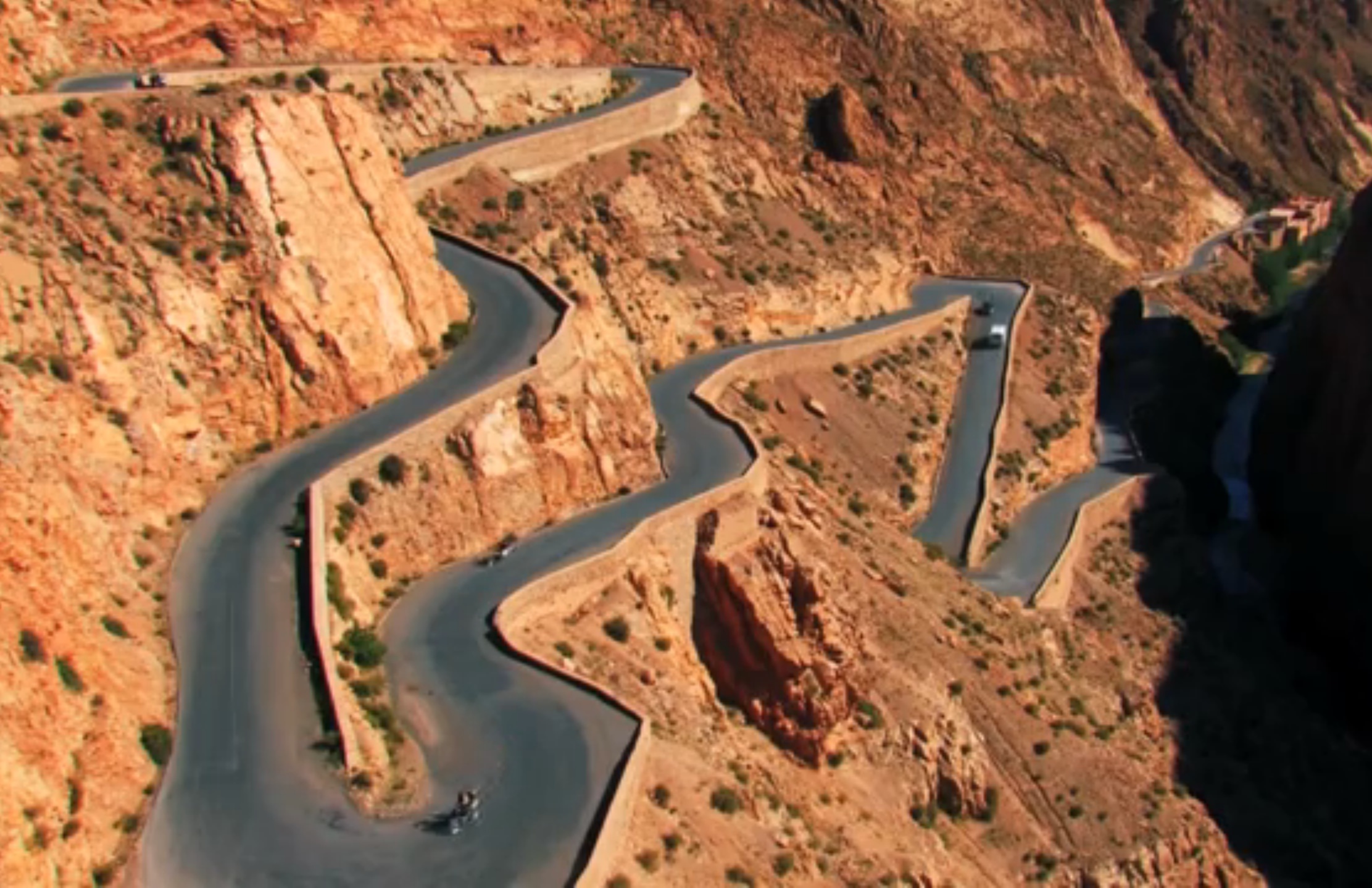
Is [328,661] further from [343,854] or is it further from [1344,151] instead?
[1344,151]

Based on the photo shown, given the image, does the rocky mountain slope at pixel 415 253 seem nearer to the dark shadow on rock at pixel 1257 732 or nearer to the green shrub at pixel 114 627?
the green shrub at pixel 114 627

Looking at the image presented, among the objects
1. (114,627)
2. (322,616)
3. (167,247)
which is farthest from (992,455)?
(114,627)

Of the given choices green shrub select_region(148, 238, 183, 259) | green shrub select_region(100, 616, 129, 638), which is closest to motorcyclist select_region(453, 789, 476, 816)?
green shrub select_region(100, 616, 129, 638)

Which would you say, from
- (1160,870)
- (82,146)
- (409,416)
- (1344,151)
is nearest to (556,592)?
(409,416)

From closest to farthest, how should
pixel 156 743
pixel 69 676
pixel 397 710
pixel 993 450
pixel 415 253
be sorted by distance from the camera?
1. pixel 69 676
2. pixel 156 743
3. pixel 397 710
4. pixel 415 253
5. pixel 993 450

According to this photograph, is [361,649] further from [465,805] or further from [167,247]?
[167,247]
